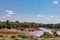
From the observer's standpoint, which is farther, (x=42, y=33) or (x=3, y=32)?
(x=42, y=33)

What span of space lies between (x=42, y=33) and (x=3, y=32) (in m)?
4.85

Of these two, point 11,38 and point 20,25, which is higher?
point 20,25

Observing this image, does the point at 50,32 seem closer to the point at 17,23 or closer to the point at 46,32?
the point at 46,32

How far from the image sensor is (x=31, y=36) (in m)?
16.4

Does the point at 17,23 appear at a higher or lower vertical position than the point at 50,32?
higher

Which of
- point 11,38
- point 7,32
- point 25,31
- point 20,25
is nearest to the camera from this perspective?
point 11,38

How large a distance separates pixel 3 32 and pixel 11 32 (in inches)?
37.5

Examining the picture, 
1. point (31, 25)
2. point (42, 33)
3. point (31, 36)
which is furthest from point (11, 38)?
point (31, 25)

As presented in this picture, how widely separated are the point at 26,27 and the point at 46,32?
2.80 m

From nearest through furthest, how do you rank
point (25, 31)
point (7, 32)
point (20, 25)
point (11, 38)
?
point (11, 38)
point (7, 32)
point (25, 31)
point (20, 25)

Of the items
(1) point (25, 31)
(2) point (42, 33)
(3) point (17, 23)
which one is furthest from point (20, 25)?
(2) point (42, 33)

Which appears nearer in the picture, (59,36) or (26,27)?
(59,36)

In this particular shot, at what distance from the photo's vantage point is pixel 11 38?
15078mm

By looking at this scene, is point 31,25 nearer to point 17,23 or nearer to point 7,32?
point 17,23
